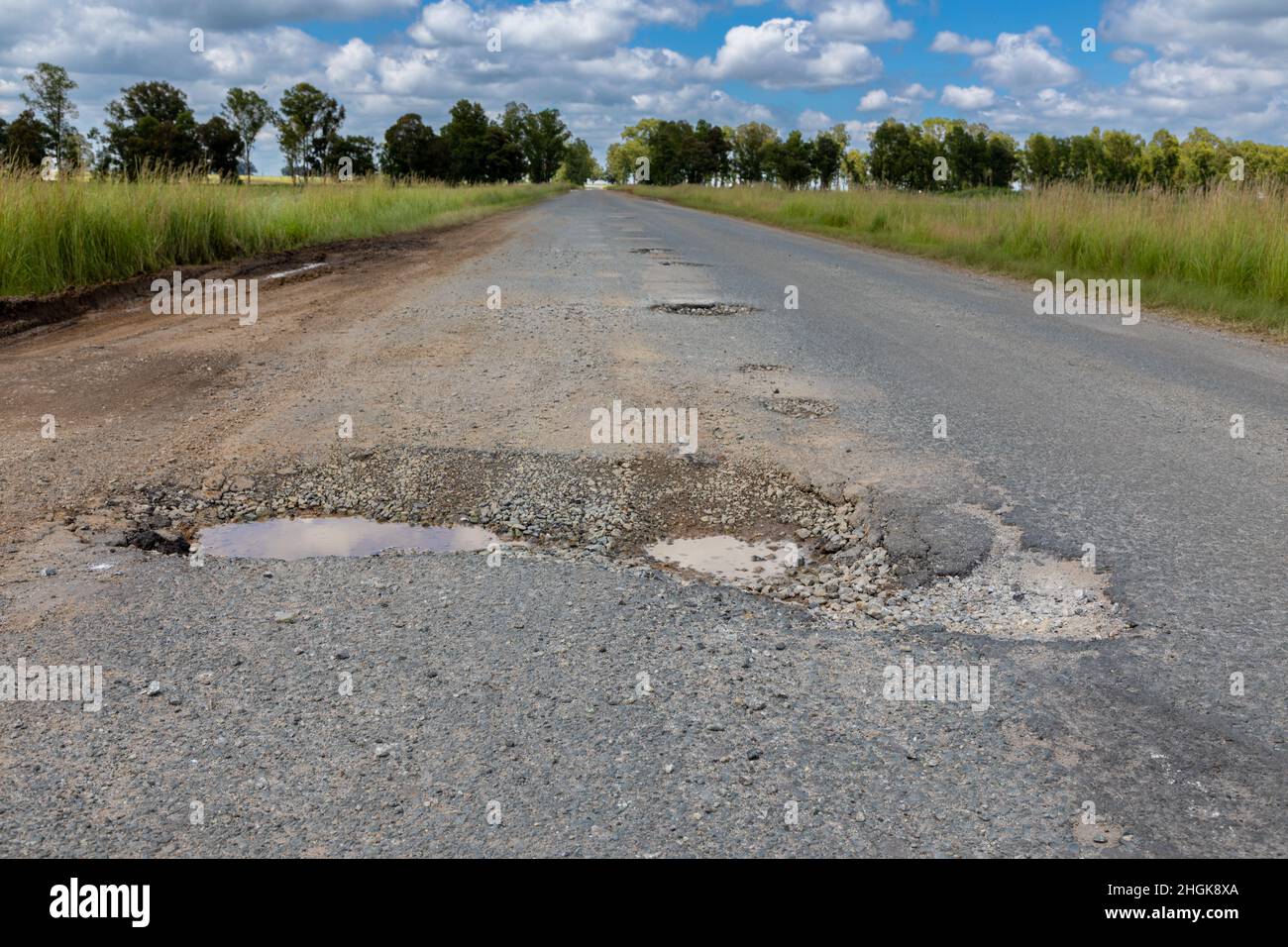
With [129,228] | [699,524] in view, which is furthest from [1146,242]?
[129,228]

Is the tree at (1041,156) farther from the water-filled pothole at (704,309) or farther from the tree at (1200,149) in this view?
the water-filled pothole at (704,309)

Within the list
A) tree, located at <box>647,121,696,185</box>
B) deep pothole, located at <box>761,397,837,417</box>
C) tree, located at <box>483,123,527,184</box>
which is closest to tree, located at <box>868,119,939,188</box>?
tree, located at <box>647,121,696,185</box>

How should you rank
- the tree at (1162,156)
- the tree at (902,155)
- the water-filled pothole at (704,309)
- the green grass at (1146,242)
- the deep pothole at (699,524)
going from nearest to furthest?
the deep pothole at (699,524) → the water-filled pothole at (704,309) → the green grass at (1146,242) → the tree at (1162,156) → the tree at (902,155)

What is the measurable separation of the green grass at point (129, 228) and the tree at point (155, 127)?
19807mm

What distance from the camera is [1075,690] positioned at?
2709 millimetres

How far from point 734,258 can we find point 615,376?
28.5 ft

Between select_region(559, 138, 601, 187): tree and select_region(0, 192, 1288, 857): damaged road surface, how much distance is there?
151 metres

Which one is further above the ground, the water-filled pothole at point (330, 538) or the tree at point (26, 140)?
the tree at point (26, 140)

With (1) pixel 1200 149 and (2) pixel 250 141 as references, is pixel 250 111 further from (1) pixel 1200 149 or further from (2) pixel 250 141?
(1) pixel 1200 149

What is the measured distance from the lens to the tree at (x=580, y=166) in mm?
156500

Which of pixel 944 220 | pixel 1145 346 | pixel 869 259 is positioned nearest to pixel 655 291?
pixel 1145 346

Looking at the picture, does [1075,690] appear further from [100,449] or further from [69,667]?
[100,449]

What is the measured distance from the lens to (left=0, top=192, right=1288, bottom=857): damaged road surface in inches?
86.6

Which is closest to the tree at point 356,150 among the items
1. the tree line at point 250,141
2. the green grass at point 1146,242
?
the tree line at point 250,141
